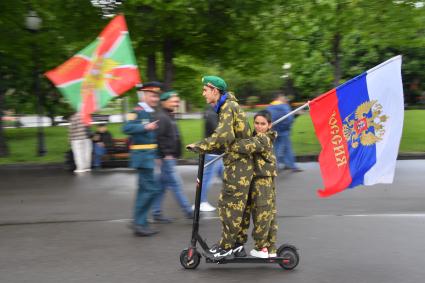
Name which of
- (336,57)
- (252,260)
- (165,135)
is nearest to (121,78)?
(165,135)

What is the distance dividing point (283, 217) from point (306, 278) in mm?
2464

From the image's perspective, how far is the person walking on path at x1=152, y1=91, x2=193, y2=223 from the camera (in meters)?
7.12

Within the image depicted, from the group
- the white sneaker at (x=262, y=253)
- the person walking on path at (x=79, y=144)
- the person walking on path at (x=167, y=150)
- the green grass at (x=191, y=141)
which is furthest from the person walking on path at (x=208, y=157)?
the green grass at (x=191, y=141)

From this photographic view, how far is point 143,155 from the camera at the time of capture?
6488 mm

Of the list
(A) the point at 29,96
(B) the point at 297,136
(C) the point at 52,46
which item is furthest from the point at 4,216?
(A) the point at 29,96

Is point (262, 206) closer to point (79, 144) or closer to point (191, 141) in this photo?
point (79, 144)

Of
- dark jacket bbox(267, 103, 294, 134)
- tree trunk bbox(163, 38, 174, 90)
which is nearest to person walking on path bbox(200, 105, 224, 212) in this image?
dark jacket bbox(267, 103, 294, 134)

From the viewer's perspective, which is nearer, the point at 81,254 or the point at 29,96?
the point at 81,254

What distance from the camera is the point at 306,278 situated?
5043 mm

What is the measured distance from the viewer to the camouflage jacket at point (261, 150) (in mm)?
4992

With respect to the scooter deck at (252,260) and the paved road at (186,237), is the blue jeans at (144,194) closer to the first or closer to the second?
the paved road at (186,237)

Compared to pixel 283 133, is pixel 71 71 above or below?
above

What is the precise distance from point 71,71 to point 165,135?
4.56 feet

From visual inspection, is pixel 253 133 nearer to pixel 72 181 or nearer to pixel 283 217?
pixel 283 217
